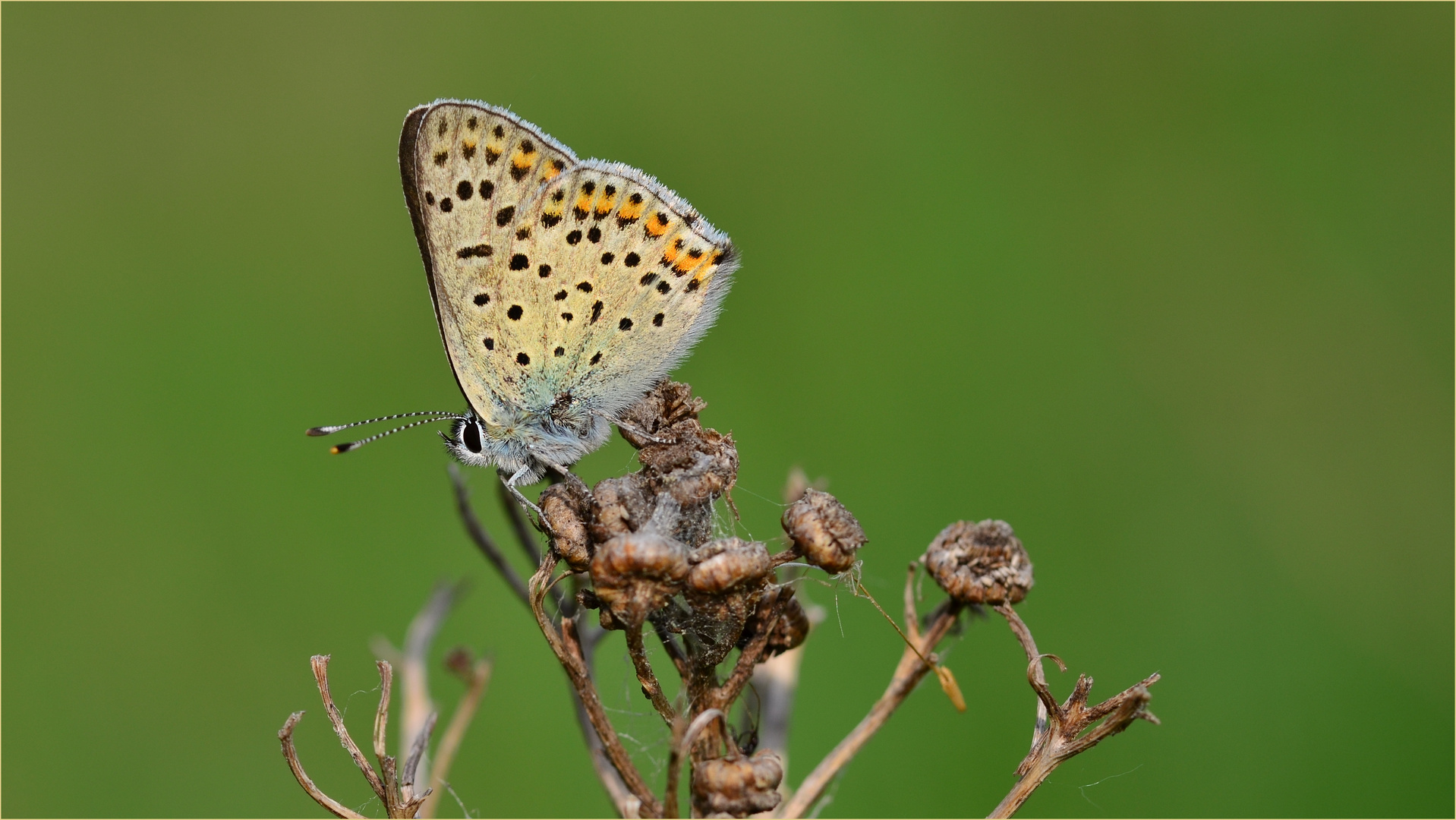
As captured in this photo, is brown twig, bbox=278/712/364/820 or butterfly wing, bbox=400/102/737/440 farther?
butterfly wing, bbox=400/102/737/440

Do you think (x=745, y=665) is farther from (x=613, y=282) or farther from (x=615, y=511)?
(x=613, y=282)

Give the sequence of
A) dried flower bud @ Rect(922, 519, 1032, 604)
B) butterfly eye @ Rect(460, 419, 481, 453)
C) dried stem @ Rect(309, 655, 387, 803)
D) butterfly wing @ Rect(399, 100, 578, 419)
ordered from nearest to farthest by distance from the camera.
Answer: dried stem @ Rect(309, 655, 387, 803)
dried flower bud @ Rect(922, 519, 1032, 604)
butterfly wing @ Rect(399, 100, 578, 419)
butterfly eye @ Rect(460, 419, 481, 453)

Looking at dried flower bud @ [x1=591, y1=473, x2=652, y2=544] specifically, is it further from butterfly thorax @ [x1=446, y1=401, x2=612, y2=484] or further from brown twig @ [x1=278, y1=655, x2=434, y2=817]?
butterfly thorax @ [x1=446, y1=401, x2=612, y2=484]

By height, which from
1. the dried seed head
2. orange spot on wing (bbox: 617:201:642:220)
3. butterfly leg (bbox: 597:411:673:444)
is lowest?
the dried seed head

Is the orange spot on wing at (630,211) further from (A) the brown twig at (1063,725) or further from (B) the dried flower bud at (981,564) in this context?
(A) the brown twig at (1063,725)

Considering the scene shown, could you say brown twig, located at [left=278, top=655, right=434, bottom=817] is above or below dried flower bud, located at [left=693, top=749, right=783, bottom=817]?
above

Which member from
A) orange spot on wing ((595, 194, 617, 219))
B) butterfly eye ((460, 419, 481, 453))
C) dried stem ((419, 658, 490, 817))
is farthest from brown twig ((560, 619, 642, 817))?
orange spot on wing ((595, 194, 617, 219))

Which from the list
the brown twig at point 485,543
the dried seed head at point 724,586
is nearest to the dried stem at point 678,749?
the dried seed head at point 724,586
